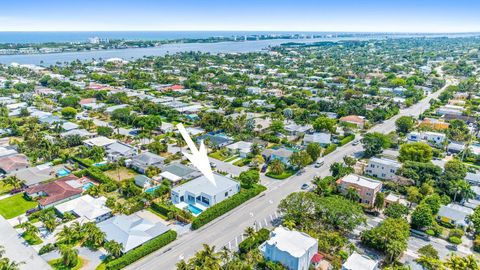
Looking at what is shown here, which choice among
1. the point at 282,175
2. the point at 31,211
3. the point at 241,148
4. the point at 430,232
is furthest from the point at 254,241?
the point at 241,148

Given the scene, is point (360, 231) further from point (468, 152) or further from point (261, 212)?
point (468, 152)

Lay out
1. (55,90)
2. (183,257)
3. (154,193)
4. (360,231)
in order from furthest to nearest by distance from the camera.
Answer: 1. (55,90)
2. (154,193)
3. (360,231)
4. (183,257)

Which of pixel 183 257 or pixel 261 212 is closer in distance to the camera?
pixel 183 257

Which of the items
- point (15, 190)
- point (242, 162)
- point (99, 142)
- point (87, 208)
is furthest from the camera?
point (99, 142)

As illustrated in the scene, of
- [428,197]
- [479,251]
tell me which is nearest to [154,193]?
[428,197]

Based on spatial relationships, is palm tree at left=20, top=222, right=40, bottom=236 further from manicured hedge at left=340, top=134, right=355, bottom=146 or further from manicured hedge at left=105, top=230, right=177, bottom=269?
manicured hedge at left=340, top=134, right=355, bottom=146

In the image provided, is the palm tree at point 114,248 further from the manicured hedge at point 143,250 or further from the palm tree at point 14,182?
the palm tree at point 14,182

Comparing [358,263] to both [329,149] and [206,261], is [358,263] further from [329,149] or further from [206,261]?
[329,149]
